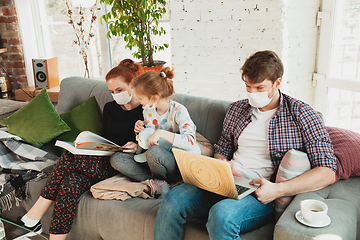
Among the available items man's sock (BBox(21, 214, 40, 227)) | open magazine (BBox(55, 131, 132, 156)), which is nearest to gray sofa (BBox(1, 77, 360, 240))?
man's sock (BBox(21, 214, 40, 227))

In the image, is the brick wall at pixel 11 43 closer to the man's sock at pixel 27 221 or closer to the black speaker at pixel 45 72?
the black speaker at pixel 45 72

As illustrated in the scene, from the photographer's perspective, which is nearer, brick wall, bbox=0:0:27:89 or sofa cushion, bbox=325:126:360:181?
sofa cushion, bbox=325:126:360:181

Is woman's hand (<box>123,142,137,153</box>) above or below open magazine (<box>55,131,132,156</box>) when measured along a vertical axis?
below

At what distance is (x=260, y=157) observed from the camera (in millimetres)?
1568

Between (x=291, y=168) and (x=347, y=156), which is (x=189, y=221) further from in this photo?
(x=347, y=156)

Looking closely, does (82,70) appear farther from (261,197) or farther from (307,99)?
(261,197)

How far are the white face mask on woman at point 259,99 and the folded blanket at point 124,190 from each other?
637mm

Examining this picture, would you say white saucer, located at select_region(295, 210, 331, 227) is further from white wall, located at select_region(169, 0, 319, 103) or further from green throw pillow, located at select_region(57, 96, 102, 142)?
white wall, located at select_region(169, 0, 319, 103)

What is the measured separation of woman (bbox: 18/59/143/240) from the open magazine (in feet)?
0.27

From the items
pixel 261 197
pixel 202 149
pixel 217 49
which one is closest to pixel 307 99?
pixel 217 49

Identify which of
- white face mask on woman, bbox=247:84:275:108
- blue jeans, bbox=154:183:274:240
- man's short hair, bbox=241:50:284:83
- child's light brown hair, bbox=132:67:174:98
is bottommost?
blue jeans, bbox=154:183:274:240

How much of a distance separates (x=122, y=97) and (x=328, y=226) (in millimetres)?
1256

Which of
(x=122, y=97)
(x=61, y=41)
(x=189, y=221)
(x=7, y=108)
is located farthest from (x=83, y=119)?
(x=61, y=41)

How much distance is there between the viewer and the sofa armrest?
1.09 meters
